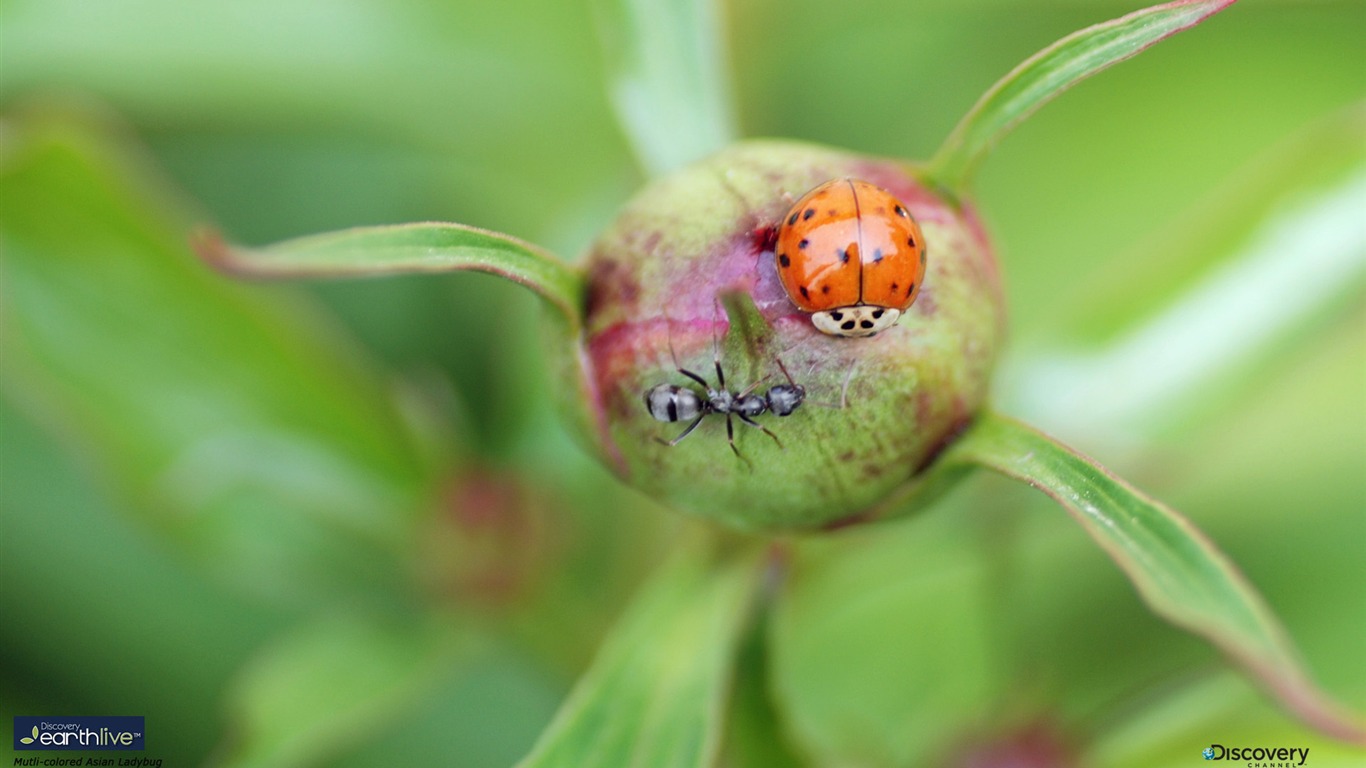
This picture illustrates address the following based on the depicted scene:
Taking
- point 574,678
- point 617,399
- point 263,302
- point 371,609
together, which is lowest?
point 617,399

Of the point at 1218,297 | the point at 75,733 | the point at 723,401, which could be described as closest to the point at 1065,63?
the point at 723,401

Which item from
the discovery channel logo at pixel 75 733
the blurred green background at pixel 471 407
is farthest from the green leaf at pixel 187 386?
the discovery channel logo at pixel 75 733

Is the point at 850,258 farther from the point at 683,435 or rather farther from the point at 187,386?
the point at 187,386

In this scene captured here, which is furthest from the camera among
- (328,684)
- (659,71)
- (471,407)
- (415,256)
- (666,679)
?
(471,407)

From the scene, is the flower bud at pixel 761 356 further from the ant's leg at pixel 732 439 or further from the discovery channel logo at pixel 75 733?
the discovery channel logo at pixel 75 733

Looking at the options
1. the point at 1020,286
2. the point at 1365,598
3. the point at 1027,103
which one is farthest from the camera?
the point at 1020,286

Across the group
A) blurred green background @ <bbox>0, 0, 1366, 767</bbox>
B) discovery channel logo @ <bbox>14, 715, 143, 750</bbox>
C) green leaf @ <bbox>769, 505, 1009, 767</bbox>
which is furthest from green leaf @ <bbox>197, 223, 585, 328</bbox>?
discovery channel logo @ <bbox>14, 715, 143, 750</bbox>

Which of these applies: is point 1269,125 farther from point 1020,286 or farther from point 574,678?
point 574,678

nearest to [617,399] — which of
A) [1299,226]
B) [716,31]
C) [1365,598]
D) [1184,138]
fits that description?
[716,31]

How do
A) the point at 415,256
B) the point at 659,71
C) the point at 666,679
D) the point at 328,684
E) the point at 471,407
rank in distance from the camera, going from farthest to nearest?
1. the point at 471,407
2. the point at 328,684
3. the point at 659,71
4. the point at 666,679
5. the point at 415,256
